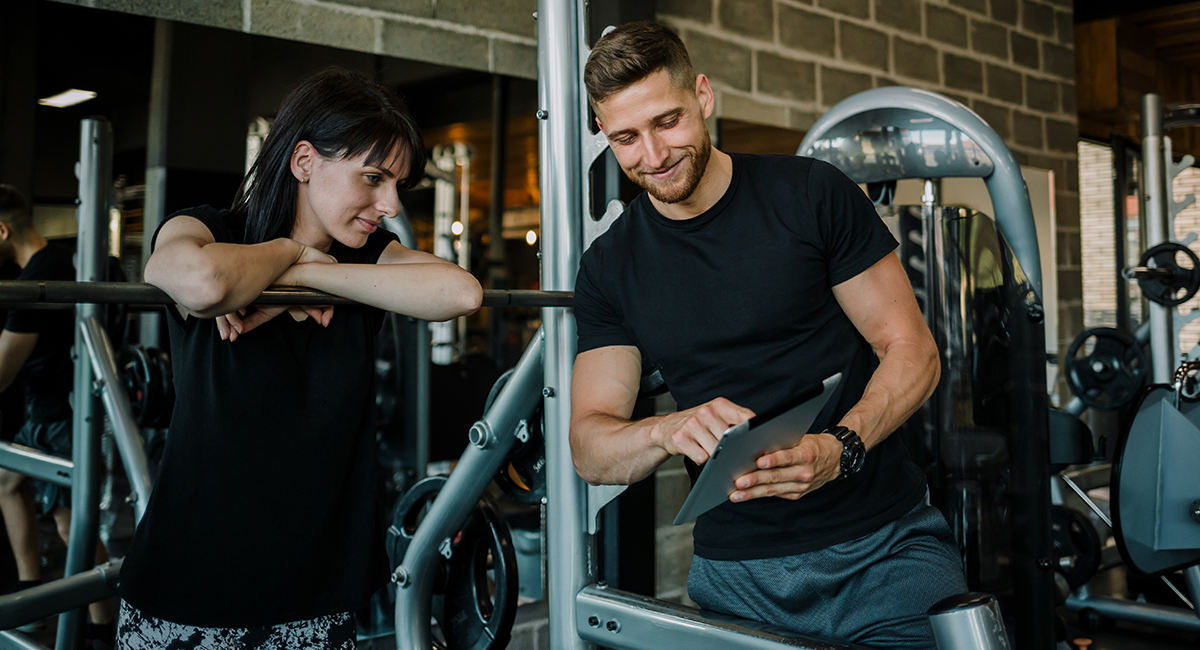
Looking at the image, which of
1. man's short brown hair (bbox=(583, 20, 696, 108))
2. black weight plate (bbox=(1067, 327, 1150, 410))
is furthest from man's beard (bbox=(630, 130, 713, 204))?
black weight plate (bbox=(1067, 327, 1150, 410))

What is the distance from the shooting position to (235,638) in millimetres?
1232

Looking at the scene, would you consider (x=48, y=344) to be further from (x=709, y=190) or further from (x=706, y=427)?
(x=706, y=427)

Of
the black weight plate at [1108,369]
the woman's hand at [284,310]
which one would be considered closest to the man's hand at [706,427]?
the woman's hand at [284,310]

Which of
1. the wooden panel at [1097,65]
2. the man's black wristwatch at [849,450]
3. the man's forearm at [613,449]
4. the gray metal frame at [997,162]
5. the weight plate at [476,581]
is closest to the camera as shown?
the man's black wristwatch at [849,450]

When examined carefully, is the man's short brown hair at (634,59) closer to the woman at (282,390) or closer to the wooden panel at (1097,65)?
the woman at (282,390)

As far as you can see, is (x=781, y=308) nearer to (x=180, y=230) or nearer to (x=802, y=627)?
(x=802, y=627)

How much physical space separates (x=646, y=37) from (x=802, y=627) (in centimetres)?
96

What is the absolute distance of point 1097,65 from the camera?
529 cm

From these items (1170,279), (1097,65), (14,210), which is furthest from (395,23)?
(1097,65)

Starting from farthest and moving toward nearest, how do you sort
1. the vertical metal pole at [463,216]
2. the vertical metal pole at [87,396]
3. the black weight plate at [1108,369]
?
the black weight plate at [1108,369] < the vertical metal pole at [463,216] < the vertical metal pole at [87,396]

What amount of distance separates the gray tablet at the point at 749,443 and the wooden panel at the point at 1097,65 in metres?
4.98

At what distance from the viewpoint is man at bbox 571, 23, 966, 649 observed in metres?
1.40

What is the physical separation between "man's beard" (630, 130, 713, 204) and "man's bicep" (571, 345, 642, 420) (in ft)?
0.94

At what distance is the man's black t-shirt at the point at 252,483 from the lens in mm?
1193
